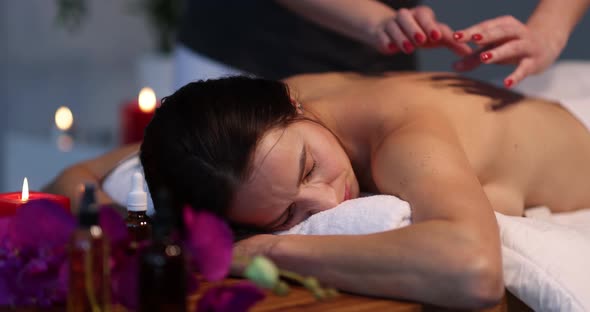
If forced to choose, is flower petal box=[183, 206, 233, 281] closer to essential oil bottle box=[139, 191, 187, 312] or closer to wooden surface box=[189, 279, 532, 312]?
essential oil bottle box=[139, 191, 187, 312]

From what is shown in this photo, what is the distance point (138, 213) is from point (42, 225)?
1.07ft

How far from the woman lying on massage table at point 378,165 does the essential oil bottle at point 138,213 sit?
0.17ft

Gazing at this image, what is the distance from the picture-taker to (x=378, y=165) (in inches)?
56.4

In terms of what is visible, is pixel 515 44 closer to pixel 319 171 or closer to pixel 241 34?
pixel 319 171

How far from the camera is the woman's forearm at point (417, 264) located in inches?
44.8

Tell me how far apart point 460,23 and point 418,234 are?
1.59 meters

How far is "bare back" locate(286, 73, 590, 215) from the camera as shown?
1549mm

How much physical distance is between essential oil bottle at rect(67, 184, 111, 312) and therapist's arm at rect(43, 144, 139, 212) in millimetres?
774

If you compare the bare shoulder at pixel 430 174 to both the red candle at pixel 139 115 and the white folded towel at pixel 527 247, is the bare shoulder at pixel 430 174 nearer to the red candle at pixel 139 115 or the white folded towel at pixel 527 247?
the white folded towel at pixel 527 247

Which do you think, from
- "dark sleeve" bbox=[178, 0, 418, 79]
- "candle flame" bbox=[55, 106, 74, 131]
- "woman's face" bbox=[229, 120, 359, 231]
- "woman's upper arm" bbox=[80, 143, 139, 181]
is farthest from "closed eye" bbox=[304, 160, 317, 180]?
"candle flame" bbox=[55, 106, 74, 131]

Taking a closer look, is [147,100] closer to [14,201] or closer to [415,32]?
[415,32]

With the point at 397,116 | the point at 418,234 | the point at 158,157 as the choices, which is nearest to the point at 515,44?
the point at 397,116

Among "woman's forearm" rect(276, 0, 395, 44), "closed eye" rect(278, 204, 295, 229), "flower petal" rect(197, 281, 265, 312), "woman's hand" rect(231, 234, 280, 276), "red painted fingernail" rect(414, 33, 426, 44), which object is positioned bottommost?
"woman's hand" rect(231, 234, 280, 276)

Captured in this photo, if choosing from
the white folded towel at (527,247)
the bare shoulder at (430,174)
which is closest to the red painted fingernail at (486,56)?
the bare shoulder at (430,174)
